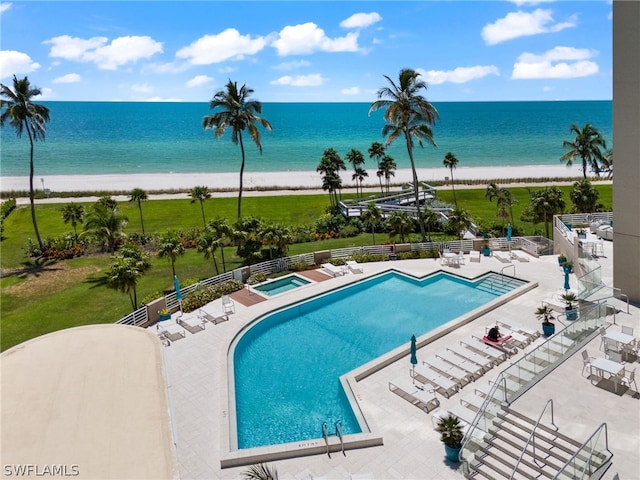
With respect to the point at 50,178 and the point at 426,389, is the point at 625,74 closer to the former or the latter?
the point at 426,389

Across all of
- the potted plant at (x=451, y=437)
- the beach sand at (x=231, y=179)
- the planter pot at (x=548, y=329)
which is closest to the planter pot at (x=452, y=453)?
the potted plant at (x=451, y=437)

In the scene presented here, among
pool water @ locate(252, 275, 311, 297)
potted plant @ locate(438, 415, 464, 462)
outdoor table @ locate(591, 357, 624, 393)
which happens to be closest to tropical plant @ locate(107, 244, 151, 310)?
pool water @ locate(252, 275, 311, 297)

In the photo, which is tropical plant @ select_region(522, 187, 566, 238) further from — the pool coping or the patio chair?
the patio chair

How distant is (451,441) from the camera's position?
1238 cm

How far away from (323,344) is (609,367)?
11.0 metres

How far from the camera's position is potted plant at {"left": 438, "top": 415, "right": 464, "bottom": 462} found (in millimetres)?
12352

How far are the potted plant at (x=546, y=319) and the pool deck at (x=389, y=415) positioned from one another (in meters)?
0.48

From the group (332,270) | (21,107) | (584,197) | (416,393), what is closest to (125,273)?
(332,270)

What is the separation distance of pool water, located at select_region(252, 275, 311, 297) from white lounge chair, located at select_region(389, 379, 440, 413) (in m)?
11.6

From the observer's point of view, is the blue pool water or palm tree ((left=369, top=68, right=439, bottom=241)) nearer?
the blue pool water

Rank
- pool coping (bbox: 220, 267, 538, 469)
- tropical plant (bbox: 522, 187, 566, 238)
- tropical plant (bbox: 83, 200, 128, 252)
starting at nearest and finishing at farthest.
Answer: pool coping (bbox: 220, 267, 538, 469) → tropical plant (bbox: 83, 200, 128, 252) → tropical plant (bbox: 522, 187, 566, 238)

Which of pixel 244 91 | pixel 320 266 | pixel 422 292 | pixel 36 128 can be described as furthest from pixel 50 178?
pixel 422 292

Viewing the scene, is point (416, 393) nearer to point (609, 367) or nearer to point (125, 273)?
point (609, 367)

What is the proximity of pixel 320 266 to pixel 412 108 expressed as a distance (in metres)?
13.4
